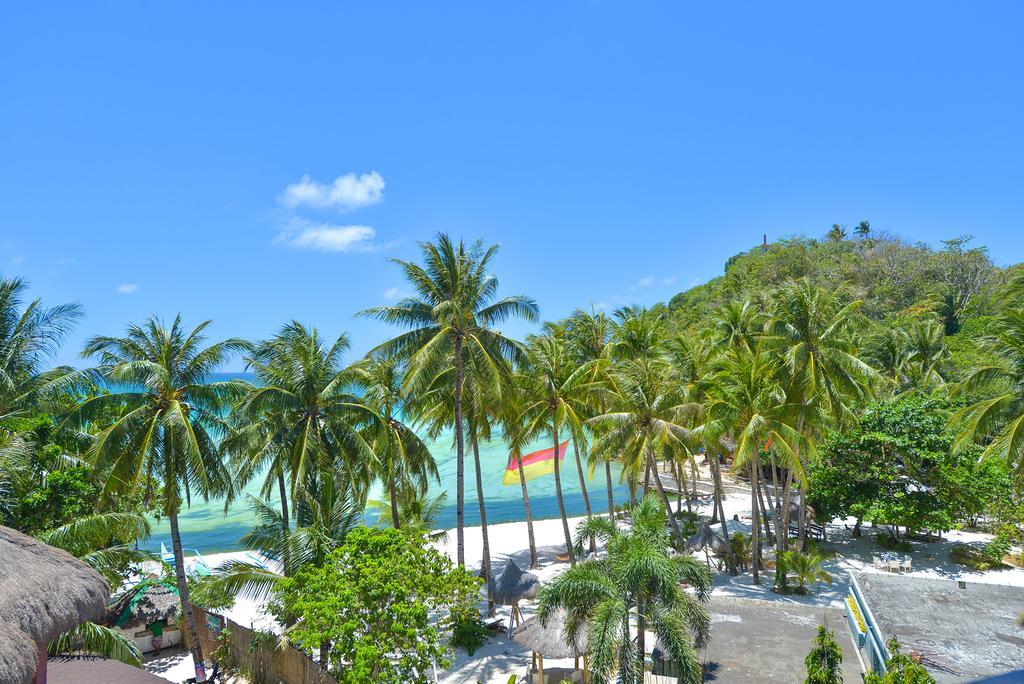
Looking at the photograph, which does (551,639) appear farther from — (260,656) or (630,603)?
(260,656)

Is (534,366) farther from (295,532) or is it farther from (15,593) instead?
(15,593)

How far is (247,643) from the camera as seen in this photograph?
16.3m

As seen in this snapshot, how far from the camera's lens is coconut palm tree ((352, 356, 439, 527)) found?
794 inches

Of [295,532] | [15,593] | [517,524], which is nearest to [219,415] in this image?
[295,532]

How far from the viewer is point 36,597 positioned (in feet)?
30.7

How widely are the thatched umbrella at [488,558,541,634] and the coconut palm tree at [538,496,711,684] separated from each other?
4.21m

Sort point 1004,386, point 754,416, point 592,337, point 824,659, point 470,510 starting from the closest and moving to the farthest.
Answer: point 824,659 → point 1004,386 → point 754,416 → point 592,337 → point 470,510

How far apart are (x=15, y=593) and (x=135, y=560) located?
29.5 ft

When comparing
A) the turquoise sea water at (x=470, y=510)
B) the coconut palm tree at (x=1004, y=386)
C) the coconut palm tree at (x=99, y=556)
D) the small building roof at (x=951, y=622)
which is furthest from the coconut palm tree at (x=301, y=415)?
the turquoise sea water at (x=470, y=510)

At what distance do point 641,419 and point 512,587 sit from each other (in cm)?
787

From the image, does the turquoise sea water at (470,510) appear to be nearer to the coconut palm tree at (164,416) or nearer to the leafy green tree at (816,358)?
the leafy green tree at (816,358)

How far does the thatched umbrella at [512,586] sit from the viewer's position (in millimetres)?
17609

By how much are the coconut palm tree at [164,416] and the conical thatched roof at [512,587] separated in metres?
7.83

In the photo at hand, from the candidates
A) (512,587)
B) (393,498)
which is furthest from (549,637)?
(393,498)
